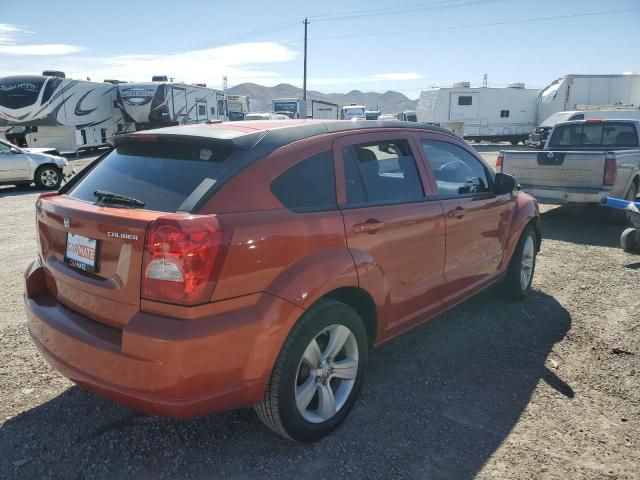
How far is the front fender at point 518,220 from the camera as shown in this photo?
15.2 feet

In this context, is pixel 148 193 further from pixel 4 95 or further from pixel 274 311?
pixel 4 95

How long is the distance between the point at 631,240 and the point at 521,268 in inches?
112

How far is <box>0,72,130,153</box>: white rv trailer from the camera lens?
2028 cm

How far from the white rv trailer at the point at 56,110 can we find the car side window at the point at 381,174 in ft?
58.8

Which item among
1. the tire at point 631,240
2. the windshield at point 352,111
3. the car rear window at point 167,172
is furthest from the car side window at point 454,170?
the windshield at point 352,111

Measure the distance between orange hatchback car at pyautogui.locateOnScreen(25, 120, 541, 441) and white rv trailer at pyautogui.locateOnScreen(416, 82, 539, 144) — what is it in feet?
93.3

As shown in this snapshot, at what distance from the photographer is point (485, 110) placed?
99.2 ft

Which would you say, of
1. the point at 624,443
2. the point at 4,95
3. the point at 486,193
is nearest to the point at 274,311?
the point at 624,443

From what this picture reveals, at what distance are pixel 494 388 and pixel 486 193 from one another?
1.66 m

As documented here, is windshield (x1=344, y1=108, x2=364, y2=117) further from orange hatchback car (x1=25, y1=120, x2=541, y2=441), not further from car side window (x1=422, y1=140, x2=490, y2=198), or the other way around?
orange hatchback car (x1=25, y1=120, x2=541, y2=441)

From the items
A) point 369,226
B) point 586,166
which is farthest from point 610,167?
point 369,226

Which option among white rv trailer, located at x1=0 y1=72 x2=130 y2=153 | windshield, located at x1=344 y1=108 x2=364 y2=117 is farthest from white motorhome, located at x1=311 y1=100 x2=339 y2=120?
white rv trailer, located at x1=0 y1=72 x2=130 y2=153

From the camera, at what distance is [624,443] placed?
9.43 ft

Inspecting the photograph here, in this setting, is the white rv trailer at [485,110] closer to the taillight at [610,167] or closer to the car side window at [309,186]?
the taillight at [610,167]
